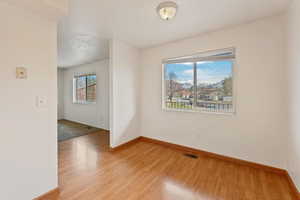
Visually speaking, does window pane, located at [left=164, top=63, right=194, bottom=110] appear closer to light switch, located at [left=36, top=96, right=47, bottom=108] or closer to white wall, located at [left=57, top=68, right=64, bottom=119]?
light switch, located at [left=36, top=96, right=47, bottom=108]

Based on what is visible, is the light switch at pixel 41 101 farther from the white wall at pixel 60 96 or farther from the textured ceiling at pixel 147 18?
the white wall at pixel 60 96

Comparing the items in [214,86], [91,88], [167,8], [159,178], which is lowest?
[159,178]

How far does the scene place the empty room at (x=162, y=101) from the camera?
1383 mm

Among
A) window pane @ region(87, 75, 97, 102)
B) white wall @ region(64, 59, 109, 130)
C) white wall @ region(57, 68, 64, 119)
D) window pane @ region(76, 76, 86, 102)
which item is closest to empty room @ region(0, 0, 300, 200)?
white wall @ region(64, 59, 109, 130)

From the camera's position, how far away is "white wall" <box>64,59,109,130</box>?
450 cm

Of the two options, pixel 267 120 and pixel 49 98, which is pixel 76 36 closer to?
pixel 49 98

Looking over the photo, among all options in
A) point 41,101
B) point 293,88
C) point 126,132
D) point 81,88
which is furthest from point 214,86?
point 81,88

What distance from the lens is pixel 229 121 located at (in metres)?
2.35

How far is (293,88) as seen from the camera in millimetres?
1609

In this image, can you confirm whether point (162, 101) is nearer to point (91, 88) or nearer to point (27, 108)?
point (27, 108)

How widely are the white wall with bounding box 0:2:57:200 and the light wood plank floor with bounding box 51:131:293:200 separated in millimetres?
416

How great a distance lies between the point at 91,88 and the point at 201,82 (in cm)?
403

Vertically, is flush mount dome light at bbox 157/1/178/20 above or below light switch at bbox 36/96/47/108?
above

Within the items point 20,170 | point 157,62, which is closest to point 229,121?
point 157,62
